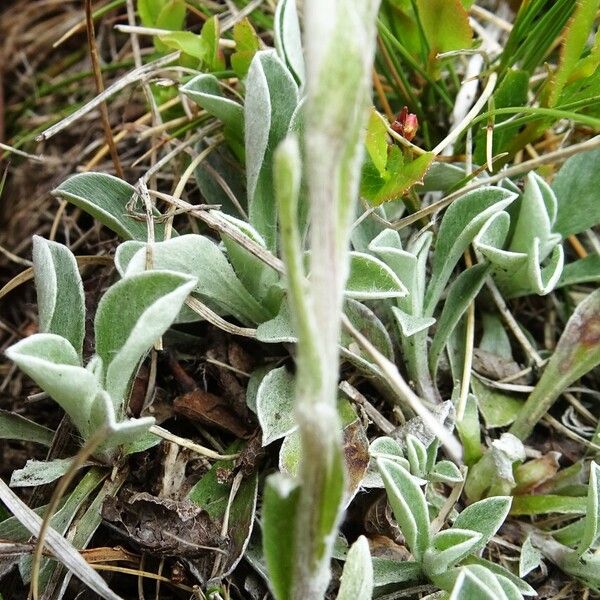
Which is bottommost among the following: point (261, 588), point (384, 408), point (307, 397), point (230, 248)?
point (261, 588)

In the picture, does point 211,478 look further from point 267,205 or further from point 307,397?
point 307,397

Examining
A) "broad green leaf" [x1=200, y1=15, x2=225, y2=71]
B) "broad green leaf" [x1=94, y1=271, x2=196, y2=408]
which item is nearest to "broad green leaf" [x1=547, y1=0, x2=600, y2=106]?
"broad green leaf" [x1=200, y1=15, x2=225, y2=71]

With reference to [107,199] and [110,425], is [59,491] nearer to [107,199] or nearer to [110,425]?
[110,425]

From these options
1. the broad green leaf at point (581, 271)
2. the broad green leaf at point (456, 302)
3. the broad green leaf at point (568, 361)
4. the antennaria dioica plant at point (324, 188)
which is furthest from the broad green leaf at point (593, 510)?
the antennaria dioica plant at point (324, 188)

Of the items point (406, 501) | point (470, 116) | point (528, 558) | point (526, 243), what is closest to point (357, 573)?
point (406, 501)

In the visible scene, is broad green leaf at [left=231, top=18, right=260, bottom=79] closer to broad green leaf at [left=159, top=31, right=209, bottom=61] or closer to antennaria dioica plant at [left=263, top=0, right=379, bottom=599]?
broad green leaf at [left=159, top=31, right=209, bottom=61]

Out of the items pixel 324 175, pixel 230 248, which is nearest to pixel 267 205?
pixel 230 248

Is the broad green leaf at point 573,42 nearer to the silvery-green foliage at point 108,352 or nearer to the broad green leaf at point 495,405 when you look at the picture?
the broad green leaf at point 495,405
